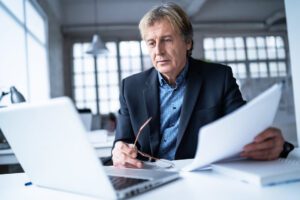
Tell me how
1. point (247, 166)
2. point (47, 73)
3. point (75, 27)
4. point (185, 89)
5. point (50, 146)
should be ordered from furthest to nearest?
point (75, 27) → point (47, 73) → point (185, 89) → point (247, 166) → point (50, 146)

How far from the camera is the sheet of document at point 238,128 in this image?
579mm

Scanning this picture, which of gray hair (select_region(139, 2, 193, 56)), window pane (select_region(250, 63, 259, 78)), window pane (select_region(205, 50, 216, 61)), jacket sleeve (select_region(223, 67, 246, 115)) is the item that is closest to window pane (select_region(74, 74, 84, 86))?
window pane (select_region(205, 50, 216, 61))

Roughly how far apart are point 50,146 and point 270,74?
8.49 meters

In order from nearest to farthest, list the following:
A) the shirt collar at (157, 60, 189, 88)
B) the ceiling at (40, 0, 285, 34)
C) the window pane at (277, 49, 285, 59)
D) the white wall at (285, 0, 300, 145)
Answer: the shirt collar at (157, 60, 189, 88)
the white wall at (285, 0, 300, 145)
the ceiling at (40, 0, 285, 34)
the window pane at (277, 49, 285, 59)

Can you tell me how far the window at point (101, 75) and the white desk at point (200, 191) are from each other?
730cm

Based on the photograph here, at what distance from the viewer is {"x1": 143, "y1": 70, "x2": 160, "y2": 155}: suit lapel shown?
1.35 m

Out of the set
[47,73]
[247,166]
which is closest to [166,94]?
[247,166]

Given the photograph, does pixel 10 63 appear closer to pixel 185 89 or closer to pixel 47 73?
pixel 47 73

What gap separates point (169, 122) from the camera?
1399mm

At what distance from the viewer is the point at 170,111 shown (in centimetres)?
141

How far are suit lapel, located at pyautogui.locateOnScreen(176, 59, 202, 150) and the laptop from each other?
1.68ft

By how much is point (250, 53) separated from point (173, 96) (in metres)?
7.61

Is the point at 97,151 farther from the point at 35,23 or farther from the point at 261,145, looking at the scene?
the point at 35,23

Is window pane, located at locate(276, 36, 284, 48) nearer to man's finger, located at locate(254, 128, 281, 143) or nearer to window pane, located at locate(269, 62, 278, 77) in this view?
window pane, located at locate(269, 62, 278, 77)
